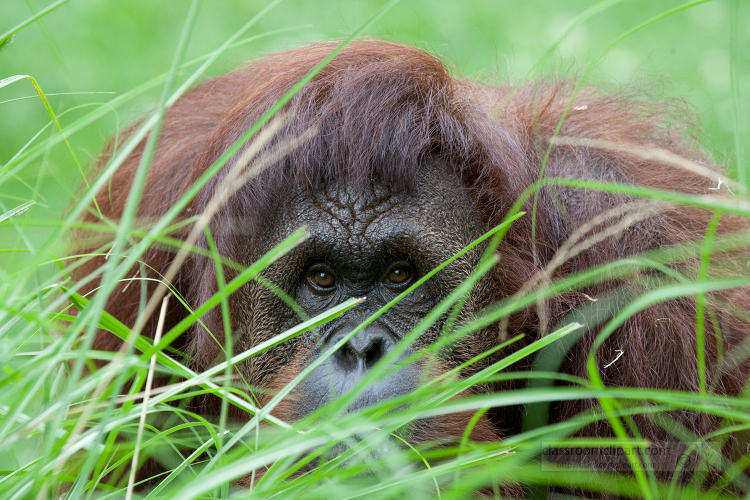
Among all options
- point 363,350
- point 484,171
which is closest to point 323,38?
point 484,171

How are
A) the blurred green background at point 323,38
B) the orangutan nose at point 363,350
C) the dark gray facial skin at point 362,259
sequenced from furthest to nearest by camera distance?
the blurred green background at point 323,38 → the dark gray facial skin at point 362,259 → the orangutan nose at point 363,350

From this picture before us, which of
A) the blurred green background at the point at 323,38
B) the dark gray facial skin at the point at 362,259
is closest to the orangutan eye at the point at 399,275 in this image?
the dark gray facial skin at the point at 362,259

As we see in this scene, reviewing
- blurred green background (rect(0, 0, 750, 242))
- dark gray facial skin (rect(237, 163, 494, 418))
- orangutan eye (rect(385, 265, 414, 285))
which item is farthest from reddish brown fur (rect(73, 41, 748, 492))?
blurred green background (rect(0, 0, 750, 242))

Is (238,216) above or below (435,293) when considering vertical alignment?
above

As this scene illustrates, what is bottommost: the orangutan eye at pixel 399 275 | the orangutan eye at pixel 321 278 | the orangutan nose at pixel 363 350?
the orangutan nose at pixel 363 350

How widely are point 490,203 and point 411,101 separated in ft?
1.39

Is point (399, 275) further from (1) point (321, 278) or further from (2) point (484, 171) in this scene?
(2) point (484, 171)

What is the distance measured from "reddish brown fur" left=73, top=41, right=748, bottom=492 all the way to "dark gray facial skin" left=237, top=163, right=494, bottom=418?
0.06 m

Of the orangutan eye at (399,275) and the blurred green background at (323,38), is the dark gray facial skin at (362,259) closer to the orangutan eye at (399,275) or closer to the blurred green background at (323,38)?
the orangutan eye at (399,275)

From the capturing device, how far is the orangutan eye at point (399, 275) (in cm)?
235

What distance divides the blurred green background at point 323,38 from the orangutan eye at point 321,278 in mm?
2937

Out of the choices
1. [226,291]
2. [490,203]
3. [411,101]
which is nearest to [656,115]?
[490,203]

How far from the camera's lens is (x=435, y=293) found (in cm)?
235

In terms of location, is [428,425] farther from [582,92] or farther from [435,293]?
[582,92]
